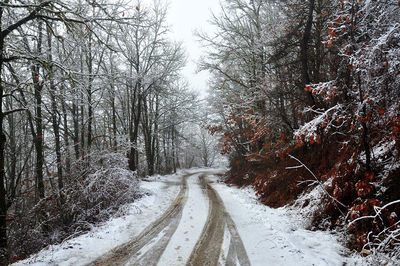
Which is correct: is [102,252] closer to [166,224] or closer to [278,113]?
[166,224]

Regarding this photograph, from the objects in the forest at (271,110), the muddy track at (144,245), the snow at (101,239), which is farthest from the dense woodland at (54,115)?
the muddy track at (144,245)

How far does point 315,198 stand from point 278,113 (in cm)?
448

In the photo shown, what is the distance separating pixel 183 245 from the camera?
201 inches

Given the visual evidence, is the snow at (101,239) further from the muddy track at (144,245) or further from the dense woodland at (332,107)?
the dense woodland at (332,107)

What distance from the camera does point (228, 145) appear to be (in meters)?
18.0

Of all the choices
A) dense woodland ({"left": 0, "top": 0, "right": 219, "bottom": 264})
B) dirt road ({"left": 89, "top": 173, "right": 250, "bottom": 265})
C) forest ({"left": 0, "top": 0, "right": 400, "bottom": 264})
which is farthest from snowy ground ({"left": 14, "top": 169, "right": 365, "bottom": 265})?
dense woodland ({"left": 0, "top": 0, "right": 219, "bottom": 264})

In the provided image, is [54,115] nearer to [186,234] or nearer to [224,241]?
[186,234]

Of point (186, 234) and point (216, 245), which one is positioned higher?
point (186, 234)

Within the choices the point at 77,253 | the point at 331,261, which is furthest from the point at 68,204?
the point at 331,261

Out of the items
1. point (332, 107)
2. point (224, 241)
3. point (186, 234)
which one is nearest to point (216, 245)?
point (224, 241)

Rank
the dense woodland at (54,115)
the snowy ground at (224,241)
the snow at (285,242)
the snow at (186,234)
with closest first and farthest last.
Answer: the snow at (285,242) < the snowy ground at (224,241) < the snow at (186,234) < the dense woodland at (54,115)

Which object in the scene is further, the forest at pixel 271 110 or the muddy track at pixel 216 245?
the forest at pixel 271 110

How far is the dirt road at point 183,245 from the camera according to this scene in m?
4.39

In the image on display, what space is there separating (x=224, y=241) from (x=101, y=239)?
3053mm
